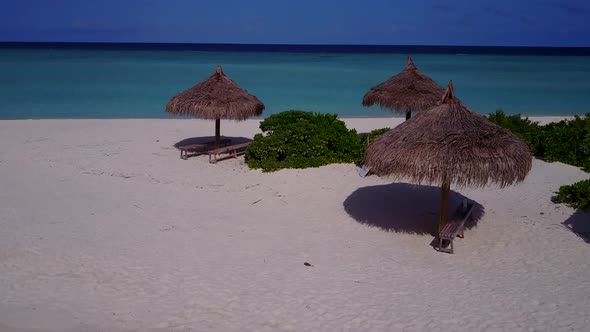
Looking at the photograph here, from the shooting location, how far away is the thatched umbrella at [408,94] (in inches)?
508

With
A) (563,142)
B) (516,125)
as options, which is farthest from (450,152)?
(516,125)

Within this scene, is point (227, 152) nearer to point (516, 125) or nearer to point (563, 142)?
point (516, 125)

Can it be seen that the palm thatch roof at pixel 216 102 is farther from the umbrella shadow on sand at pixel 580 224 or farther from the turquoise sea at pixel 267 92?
the umbrella shadow on sand at pixel 580 224

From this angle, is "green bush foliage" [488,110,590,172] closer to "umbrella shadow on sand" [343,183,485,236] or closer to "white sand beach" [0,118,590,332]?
"white sand beach" [0,118,590,332]

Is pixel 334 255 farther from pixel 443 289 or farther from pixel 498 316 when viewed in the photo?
pixel 498 316

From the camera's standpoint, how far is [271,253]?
26.2ft

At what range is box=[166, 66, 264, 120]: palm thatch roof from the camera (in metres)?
12.8

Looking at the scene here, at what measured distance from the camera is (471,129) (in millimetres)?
7918

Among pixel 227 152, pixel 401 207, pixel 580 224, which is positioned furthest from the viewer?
pixel 227 152

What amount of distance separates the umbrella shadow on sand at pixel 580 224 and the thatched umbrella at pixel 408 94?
435 centimetres

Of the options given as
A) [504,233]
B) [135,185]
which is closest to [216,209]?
[135,185]

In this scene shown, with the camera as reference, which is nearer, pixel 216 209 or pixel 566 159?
pixel 216 209

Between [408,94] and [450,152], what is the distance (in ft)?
18.5

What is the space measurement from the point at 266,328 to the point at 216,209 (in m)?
4.30
